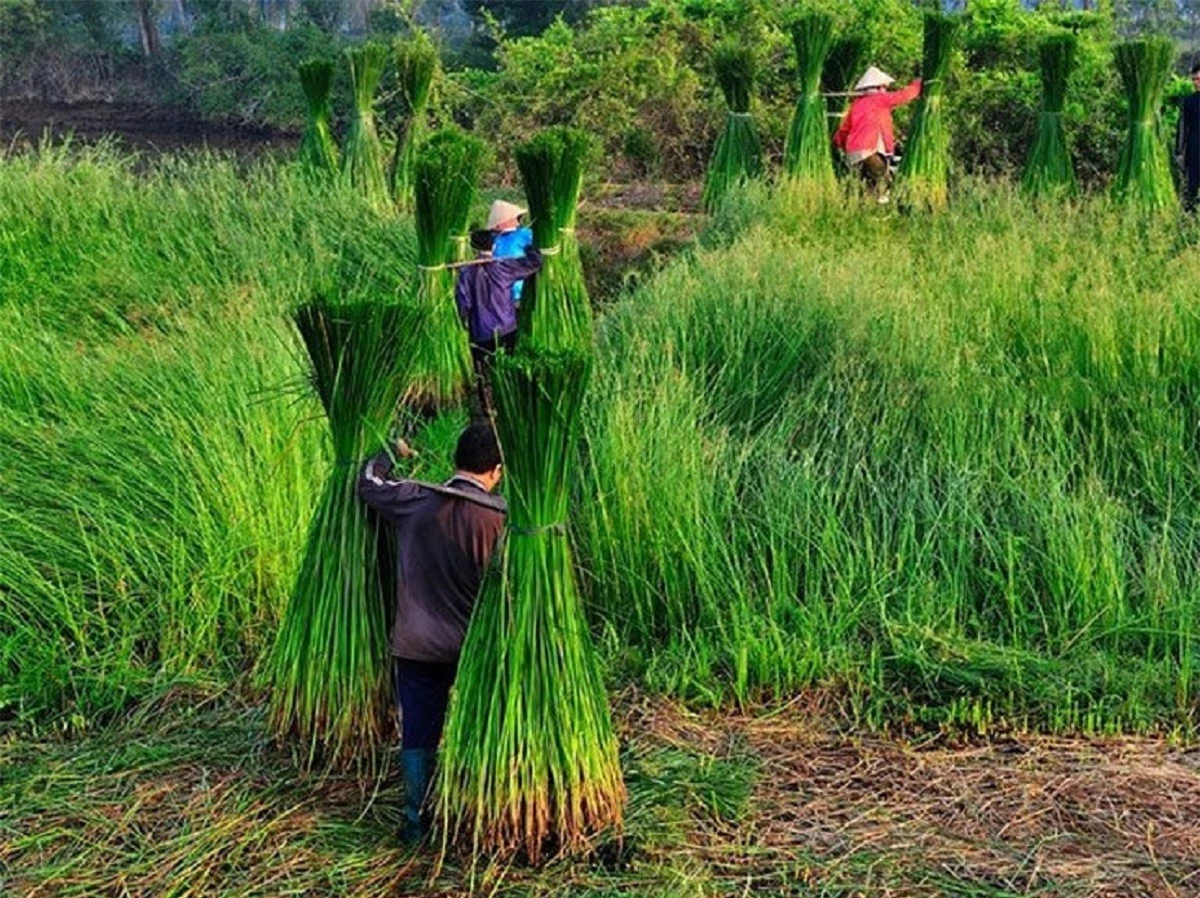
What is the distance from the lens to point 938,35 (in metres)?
8.98

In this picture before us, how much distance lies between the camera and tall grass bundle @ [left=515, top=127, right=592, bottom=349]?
575 centimetres

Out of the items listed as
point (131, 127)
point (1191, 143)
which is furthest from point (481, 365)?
point (131, 127)

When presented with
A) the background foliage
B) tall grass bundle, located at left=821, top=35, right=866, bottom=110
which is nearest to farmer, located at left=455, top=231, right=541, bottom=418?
tall grass bundle, located at left=821, top=35, right=866, bottom=110

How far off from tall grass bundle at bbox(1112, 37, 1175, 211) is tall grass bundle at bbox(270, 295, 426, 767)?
6427 mm

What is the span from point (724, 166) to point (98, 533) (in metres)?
6.02

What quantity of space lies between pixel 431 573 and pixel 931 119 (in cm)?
690

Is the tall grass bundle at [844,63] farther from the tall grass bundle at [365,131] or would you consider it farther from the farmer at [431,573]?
the farmer at [431,573]

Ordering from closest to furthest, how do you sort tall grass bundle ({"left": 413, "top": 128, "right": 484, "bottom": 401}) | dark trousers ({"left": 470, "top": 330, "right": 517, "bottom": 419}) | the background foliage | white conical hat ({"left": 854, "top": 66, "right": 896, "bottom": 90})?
Answer: tall grass bundle ({"left": 413, "top": 128, "right": 484, "bottom": 401})
dark trousers ({"left": 470, "top": 330, "right": 517, "bottom": 419})
white conical hat ({"left": 854, "top": 66, "right": 896, "bottom": 90})
the background foliage

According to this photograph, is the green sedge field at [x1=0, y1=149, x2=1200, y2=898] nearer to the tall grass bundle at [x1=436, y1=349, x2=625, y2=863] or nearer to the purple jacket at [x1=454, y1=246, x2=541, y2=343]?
the tall grass bundle at [x1=436, y1=349, x2=625, y2=863]

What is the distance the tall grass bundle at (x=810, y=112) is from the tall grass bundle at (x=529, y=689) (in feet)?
21.3

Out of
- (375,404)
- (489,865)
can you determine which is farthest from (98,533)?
(489,865)

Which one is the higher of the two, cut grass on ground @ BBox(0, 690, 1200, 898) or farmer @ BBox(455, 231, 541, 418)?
farmer @ BBox(455, 231, 541, 418)

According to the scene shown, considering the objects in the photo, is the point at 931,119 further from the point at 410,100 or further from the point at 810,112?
the point at 410,100

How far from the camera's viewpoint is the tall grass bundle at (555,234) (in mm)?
5746
